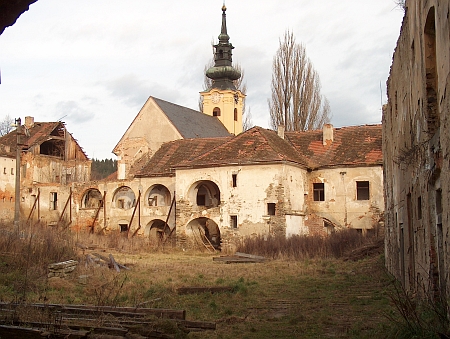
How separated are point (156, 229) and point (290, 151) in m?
10.2

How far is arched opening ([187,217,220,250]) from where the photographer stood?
34.8 metres

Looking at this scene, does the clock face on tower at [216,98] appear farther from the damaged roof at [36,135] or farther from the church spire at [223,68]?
the damaged roof at [36,135]

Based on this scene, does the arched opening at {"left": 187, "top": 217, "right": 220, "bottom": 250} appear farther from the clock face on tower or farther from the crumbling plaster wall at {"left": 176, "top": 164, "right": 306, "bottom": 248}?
the clock face on tower

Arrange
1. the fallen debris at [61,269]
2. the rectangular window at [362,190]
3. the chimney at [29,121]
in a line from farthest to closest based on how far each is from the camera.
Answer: the chimney at [29,121]
the rectangular window at [362,190]
the fallen debris at [61,269]

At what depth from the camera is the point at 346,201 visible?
33.8m

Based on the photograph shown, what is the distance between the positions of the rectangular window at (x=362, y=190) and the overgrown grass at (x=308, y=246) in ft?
15.6

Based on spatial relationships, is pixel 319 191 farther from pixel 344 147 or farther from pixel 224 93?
pixel 224 93

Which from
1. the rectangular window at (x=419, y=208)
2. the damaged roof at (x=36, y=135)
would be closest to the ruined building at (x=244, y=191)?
the damaged roof at (x=36, y=135)

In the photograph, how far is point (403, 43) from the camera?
12594mm

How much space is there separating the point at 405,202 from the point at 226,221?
20.9 m

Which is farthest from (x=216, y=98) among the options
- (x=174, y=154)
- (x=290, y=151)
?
(x=290, y=151)

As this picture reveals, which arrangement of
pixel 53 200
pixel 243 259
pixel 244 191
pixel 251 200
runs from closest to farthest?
1. pixel 243 259
2. pixel 251 200
3. pixel 244 191
4. pixel 53 200

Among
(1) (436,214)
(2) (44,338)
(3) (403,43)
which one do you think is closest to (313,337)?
(1) (436,214)

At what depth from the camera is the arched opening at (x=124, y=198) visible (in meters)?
Answer: 40.3
